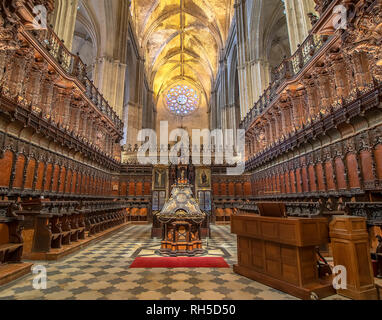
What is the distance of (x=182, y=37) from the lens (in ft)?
107

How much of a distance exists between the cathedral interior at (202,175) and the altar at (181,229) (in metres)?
0.04

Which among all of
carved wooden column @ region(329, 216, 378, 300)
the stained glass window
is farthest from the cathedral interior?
the stained glass window

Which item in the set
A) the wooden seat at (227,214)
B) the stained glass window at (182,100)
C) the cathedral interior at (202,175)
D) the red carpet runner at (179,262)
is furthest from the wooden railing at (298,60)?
the stained glass window at (182,100)

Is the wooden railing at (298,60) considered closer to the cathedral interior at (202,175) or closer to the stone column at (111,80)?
the cathedral interior at (202,175)

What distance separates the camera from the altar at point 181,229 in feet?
18.5

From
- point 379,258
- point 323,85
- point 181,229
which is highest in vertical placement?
point 323,85

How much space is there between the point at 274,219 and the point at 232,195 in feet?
47.5

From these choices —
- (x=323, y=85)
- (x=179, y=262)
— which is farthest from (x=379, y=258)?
(x=323, y=85)

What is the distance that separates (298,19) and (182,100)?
3141 centimetres

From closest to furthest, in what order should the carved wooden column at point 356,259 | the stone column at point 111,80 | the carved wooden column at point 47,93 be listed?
the carved wooden column at point 356,259, the carved wooden column at point 47,93, the stone column at point 111,80

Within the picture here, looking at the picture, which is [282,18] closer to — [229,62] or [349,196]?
[229,62]

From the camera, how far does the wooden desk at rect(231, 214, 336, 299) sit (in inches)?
109

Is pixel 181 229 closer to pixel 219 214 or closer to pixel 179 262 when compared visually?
pixel 179 262

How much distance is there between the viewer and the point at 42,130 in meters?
8.12
